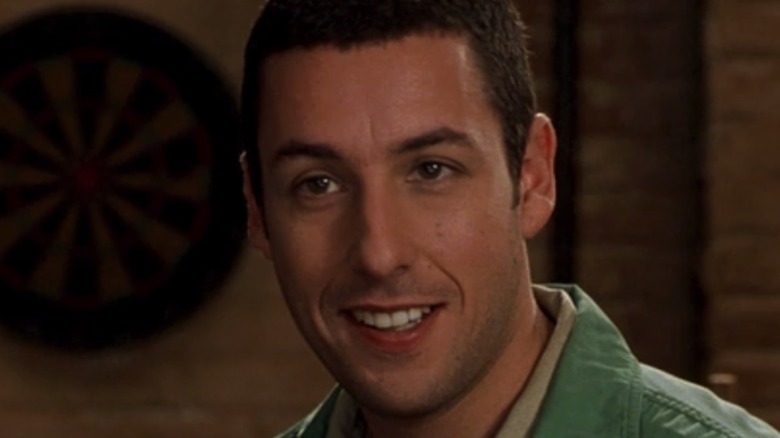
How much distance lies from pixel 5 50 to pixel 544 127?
197cm

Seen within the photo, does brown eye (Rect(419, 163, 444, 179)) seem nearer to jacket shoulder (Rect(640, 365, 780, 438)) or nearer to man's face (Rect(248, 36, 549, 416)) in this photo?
man's face (Rect(248, 36, 549, 416))

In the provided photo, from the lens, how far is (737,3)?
3.01 m

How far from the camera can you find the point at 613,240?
3209 mm

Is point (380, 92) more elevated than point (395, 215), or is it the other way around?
point (380, 92)

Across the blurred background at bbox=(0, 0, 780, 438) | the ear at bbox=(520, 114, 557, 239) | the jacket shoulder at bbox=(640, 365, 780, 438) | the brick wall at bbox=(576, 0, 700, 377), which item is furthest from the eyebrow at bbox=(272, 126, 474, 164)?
the brick wall at bbox=(576, 0, 700, 377)

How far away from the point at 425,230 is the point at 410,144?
0.07 metres

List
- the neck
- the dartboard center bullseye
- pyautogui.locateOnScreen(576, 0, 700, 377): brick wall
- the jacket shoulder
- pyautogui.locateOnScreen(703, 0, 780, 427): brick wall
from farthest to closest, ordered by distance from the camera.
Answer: the dartboard center bullseye
pyautogui.locateOnScreen(576, 0, 700, 377): brick wall
pyautogui.locateOnScreen(703, 0, 780, 427): brick wall
the neck
the jacket shoulder

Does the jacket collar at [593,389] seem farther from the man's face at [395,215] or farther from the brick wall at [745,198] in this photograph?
the brick wall at [745,198]

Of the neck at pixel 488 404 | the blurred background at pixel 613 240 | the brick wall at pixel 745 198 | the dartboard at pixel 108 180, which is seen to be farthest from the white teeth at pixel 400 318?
the dartboard at pixel 108 180

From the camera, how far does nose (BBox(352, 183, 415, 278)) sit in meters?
1.37

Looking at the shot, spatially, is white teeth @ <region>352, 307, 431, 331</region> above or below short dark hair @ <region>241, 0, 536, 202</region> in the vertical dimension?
below

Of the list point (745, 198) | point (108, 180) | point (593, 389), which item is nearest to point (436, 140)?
point (593, 389)

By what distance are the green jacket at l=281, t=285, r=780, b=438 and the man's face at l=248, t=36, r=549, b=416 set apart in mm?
68

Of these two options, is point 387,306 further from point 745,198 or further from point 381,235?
point 745,198
